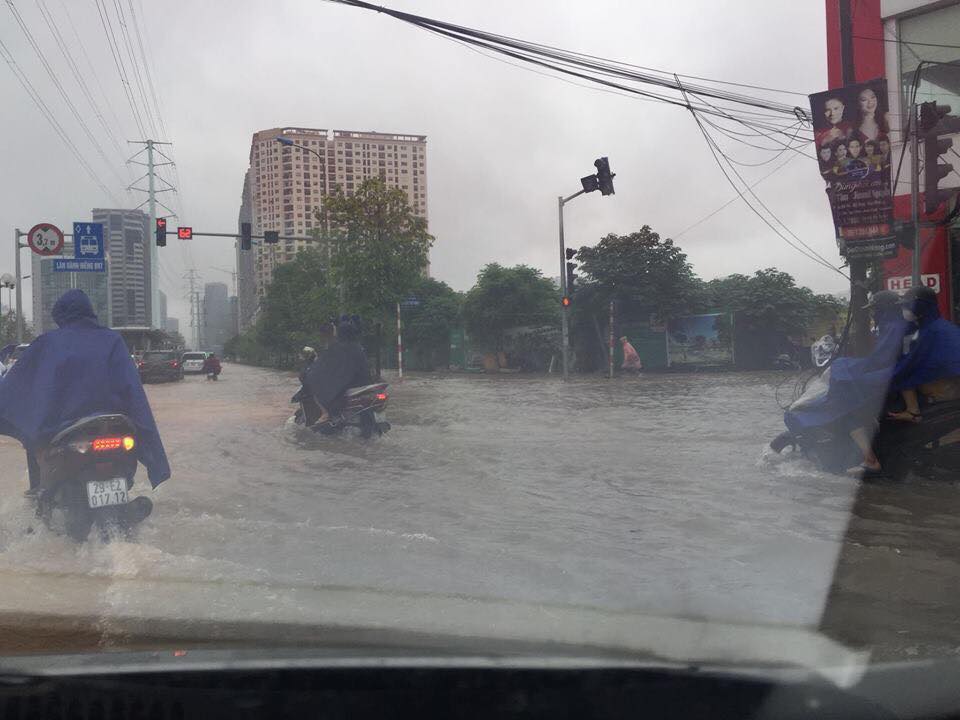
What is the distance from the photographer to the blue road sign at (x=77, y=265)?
79.0ft

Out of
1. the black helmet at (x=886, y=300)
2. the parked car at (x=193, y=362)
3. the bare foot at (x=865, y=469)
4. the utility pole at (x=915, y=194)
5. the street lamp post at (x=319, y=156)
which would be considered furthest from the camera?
the parked car at (x=193, y=362)

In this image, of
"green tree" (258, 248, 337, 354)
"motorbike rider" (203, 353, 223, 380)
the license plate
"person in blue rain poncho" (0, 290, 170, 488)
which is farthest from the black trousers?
"motorbike rider" (203, 353, 223, 380)

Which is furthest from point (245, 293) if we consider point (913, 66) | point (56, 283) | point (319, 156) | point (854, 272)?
point (854, 272)

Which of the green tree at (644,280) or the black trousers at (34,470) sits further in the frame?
the green tree at (644,280)

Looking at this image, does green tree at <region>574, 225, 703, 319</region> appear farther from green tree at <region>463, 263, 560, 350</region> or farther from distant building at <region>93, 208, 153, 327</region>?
distant building at <region>93, 208, 153, 327</region>

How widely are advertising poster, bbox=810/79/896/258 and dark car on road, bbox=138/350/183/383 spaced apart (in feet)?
86.8

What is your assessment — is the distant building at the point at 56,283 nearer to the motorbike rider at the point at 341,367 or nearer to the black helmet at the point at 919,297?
the motorbike rider at the point at 341,367

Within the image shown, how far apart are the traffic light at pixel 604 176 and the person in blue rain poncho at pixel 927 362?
1058 centimetres

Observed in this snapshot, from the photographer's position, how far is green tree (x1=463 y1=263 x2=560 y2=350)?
36250 millimetres

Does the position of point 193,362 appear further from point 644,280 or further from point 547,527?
point 547,527

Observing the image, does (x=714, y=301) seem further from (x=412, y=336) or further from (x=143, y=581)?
(x=143, y=581)

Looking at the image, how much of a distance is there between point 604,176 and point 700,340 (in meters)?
16.3

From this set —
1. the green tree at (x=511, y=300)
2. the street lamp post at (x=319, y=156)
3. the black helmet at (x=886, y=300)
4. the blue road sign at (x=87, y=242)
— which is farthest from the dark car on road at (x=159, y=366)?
the black helmet at (x=886, y=300)

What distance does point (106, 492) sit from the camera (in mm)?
5426
